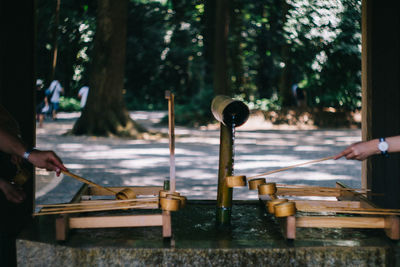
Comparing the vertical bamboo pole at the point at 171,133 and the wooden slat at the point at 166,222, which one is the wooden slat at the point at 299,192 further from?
the wooden slat at the point at 166,222

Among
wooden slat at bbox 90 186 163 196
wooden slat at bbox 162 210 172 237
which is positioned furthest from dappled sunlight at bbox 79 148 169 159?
wooden slat at bbox 162 210 172 237

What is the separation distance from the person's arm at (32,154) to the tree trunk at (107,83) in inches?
512

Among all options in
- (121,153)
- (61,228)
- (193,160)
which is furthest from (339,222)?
(121,153)

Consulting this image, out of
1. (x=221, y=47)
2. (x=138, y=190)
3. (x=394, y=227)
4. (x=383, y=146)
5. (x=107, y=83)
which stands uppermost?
(x=221, y=47)

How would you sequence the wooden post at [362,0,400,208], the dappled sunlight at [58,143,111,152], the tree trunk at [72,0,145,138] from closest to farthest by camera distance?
the wooden post at [362,0,400,208] → the dappled sunlight at [58,143,111,152] → the tree trunk at [72,0,145,138]

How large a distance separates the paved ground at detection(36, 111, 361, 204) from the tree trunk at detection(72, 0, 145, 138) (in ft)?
2.15

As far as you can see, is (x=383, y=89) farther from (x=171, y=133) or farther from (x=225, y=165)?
(x=171, y=133)

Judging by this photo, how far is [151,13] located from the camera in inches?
1005

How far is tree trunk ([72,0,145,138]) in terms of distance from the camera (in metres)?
16.0

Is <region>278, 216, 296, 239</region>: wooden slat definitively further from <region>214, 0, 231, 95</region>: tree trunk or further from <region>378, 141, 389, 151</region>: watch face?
<region>214, 0, 231, 95</region>: tree trunk

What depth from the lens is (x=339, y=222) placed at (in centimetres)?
272

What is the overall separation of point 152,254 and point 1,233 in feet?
4.21

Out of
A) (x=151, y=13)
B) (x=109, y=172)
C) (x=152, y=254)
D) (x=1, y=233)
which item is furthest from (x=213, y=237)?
(x=151, y=13)

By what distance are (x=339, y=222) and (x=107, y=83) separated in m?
14.1
